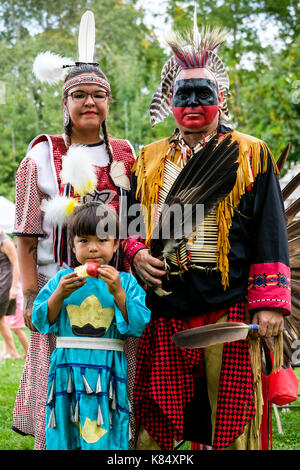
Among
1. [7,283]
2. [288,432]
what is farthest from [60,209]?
[7,283]

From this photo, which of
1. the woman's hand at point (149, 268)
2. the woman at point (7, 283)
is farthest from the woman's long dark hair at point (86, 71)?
the woman at point (7, 283)

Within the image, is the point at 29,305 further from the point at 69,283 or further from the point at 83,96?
the point at 83,96

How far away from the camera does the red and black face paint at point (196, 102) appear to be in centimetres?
255

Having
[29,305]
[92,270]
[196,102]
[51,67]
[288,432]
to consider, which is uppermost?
[51,67]

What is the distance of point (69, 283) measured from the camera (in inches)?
94.4

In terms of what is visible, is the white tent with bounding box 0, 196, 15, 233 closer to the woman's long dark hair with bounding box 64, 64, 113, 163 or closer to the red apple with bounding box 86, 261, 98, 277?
the woman's long dark hair with bounding box 64, 64, 113, 163

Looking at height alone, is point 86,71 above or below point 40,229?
above

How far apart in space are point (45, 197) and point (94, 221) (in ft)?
1.47

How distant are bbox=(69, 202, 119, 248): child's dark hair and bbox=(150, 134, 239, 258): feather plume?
25cm

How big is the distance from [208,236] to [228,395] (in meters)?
0.69

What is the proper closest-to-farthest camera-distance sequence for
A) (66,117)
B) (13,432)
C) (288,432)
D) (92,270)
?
1. (92,270)
2. (66,117)
3. (13,432)
4. (288,432)

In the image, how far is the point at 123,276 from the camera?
258 centimetres
